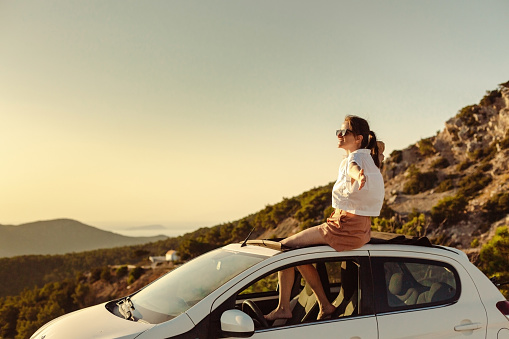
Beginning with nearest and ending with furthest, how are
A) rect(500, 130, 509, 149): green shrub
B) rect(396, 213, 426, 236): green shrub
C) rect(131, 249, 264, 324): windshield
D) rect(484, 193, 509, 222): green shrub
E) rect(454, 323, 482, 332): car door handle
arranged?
rect(131, 249, 264, 324): windshield, rect(454, 323, 482, 332): car door handle, rect(396, 213, 426, 236): green shrub, rect(484, 193, 509, 222): green shrub, rect(500, 130, 509, 149): green shrub

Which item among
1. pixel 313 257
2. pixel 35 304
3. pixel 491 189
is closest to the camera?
pixel 313 257

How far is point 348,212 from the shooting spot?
410cm

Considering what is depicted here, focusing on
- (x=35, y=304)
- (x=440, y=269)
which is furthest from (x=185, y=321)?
(x=35, y=304)

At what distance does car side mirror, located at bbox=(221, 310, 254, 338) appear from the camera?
302cm

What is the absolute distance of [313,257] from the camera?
3621 mm

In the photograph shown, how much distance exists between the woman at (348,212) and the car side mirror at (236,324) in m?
0.86

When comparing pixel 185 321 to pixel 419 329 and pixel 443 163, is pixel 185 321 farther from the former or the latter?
pixel 443 163

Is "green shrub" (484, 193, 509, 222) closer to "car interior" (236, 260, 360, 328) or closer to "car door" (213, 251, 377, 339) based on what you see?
"car interior" (236, 260, 360, 328)

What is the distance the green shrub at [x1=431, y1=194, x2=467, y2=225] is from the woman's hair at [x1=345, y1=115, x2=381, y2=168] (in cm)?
3115

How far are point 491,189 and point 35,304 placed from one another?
49651mm

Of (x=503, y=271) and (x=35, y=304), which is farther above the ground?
(x=503, y=271)

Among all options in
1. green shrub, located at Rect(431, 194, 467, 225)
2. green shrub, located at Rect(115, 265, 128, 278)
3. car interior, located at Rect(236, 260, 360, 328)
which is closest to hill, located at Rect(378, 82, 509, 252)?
green shrub, located at Rect(431, 194, 467, 225)

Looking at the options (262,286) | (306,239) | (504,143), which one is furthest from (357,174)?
(504,143)

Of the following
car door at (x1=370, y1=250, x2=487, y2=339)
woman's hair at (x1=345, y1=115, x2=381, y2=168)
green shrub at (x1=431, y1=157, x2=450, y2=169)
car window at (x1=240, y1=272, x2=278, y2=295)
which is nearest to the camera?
car door at (x1=370, y1=250, x2=487, y2=339)
